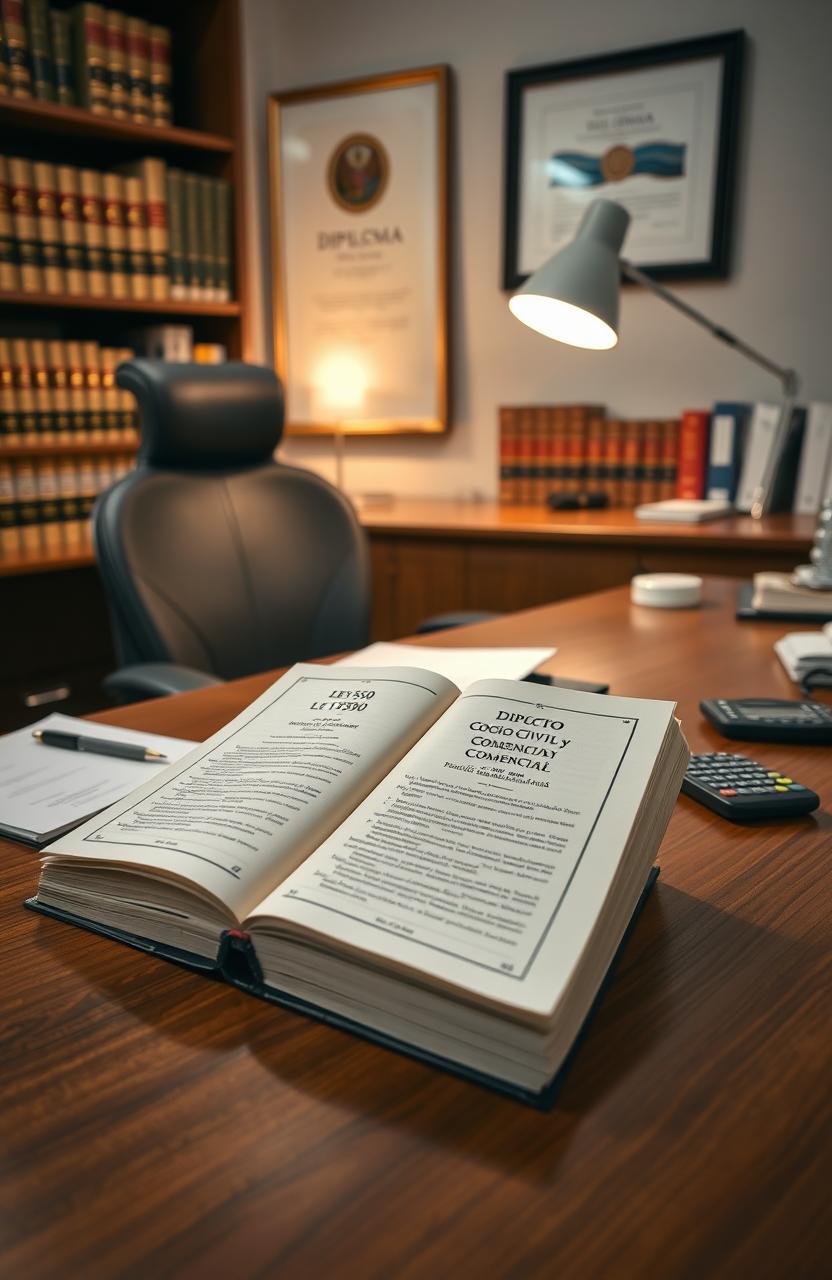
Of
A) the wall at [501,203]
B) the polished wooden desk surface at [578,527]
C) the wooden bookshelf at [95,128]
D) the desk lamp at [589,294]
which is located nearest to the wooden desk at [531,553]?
the polished wooden desk surface at [578,527]

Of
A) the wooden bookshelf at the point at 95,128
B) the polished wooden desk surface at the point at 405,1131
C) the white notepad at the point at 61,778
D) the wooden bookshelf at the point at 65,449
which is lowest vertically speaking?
the white notepad at the point at 61,778

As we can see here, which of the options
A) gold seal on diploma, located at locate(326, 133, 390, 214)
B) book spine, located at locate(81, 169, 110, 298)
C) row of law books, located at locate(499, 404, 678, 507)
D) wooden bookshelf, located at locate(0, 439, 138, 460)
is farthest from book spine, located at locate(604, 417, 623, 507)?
book spine, located at locate(81, 169, 110, 298)

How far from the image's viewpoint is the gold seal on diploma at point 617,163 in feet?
9.35

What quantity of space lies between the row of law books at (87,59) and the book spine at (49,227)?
185 millimetres

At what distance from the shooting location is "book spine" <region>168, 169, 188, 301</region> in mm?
2863

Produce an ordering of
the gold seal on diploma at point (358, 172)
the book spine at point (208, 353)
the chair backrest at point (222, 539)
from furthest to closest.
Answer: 1. the gold seal on diploma at point (358, 172)
2. the book spine at point (208, 353)
3. the chair backrest at point (222, 539)

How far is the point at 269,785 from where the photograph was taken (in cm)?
69

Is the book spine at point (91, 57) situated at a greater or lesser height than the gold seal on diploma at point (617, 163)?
greater

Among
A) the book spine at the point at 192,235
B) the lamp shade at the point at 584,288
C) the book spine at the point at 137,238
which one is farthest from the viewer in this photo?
the book spine at the point at 192,235

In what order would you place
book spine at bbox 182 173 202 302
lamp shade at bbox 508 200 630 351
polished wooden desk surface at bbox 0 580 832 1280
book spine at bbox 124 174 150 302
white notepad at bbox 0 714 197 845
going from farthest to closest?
book spine at bbox 182 173 202 302, book spine at bbox 124 174 150 302, lamp shade at bbox 508 200 630 351, white notepad at bbox 0 714 197 845, polished wooden desk surface at bbox 0 580 832 1280

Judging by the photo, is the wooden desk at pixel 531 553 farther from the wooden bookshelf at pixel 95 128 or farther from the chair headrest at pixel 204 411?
the wooden bookshelf at pixel 95 128

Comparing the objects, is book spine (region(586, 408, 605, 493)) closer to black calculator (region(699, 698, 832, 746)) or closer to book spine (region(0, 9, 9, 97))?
book spine (region(0, 9, 9, 97))

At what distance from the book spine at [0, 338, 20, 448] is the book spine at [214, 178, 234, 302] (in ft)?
2.30

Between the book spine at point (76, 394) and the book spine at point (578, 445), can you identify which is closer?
the book spine at point (76, 394)
